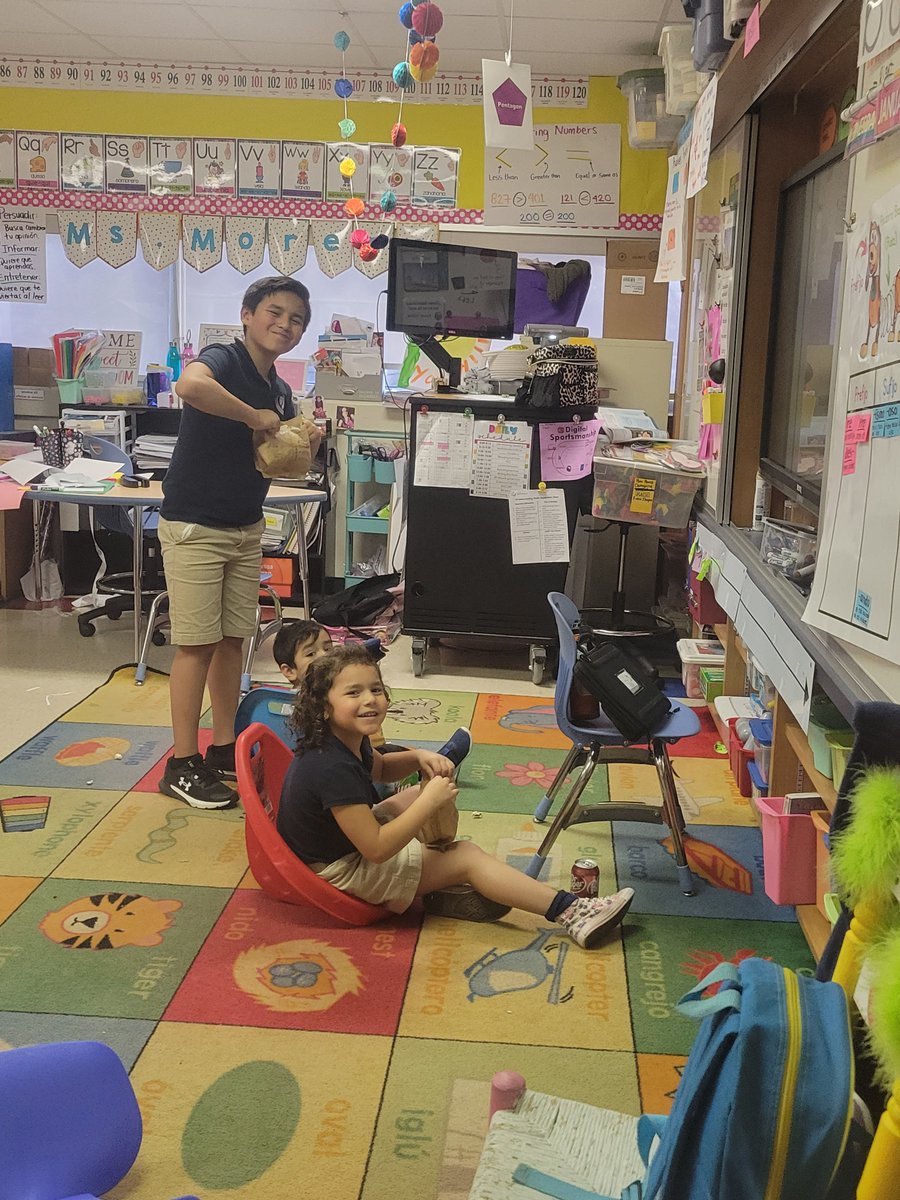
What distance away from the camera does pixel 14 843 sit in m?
2.80

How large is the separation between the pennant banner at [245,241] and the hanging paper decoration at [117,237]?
1.64 ft

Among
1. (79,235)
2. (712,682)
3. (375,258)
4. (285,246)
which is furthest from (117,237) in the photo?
(712,682)

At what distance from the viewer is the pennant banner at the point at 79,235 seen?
6.01m

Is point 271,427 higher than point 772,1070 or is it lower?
higher

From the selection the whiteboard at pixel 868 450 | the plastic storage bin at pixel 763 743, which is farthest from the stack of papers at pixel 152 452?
the whiteboard at pixel 868 450

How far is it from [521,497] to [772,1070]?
3.36m

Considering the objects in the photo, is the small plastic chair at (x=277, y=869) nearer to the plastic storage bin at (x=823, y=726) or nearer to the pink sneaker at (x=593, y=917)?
the pink sneaker at (x=593, y=917)

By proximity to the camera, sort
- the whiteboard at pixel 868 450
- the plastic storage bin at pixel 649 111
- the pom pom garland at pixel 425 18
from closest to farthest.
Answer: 1. the whiteboard at pixel 868 450
2. the pom pom garland at pixel 425 18
3. the plastic storage bin at pixel 649 111

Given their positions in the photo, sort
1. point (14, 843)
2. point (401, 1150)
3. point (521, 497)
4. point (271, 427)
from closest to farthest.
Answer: point (401, 1150), point (14, 843), point (271, 427), point (521, 497)

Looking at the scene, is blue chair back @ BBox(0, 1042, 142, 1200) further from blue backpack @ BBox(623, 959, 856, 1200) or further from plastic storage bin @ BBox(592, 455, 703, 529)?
plastic storage bin @ BBox(592, 455, 703, 529)

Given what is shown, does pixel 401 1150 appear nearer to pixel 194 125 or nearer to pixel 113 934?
pixel 113 934

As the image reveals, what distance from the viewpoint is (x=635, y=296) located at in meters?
5.70

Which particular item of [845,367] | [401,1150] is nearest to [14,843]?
[401,1150]

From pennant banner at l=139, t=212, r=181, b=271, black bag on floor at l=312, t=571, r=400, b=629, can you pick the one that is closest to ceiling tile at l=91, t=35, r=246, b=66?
pennant banner at l=139, t=212, r=181, b=271
